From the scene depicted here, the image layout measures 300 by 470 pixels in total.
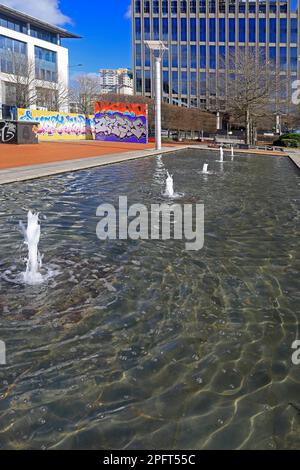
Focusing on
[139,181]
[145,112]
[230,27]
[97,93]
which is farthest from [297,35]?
[139,181]

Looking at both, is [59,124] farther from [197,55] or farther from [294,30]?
[294,30]

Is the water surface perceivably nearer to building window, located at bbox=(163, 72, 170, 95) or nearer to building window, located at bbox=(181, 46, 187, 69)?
building window, located at bbox=(163, 72, 170, 95)

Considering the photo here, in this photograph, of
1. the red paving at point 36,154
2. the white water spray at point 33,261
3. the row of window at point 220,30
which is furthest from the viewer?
the row of window at point 220,30

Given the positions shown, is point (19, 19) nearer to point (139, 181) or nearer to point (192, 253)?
point (139, 181)

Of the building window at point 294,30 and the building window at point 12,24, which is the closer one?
the building window at point 12,24

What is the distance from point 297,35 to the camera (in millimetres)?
86250

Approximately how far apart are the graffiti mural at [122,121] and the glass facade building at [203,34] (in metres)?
43.0

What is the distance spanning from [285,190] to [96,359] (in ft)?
36.9

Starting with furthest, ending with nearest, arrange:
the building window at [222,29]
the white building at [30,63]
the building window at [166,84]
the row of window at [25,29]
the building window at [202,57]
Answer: the building window at [166,84] < the building window at [202,57] < the building window at [222,29] < the row of window at [25,29] < the white building at [30,63]

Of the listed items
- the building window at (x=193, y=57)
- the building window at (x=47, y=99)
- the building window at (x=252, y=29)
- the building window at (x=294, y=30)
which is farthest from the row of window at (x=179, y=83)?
the building window at (x=47, y=99)

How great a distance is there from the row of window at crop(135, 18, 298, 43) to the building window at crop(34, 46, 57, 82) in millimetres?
20103

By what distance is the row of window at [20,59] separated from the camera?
65062 millimetres

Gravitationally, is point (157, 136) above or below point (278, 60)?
below

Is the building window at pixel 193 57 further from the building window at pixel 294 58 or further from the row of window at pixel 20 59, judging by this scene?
the row of window at pixel 20 59
